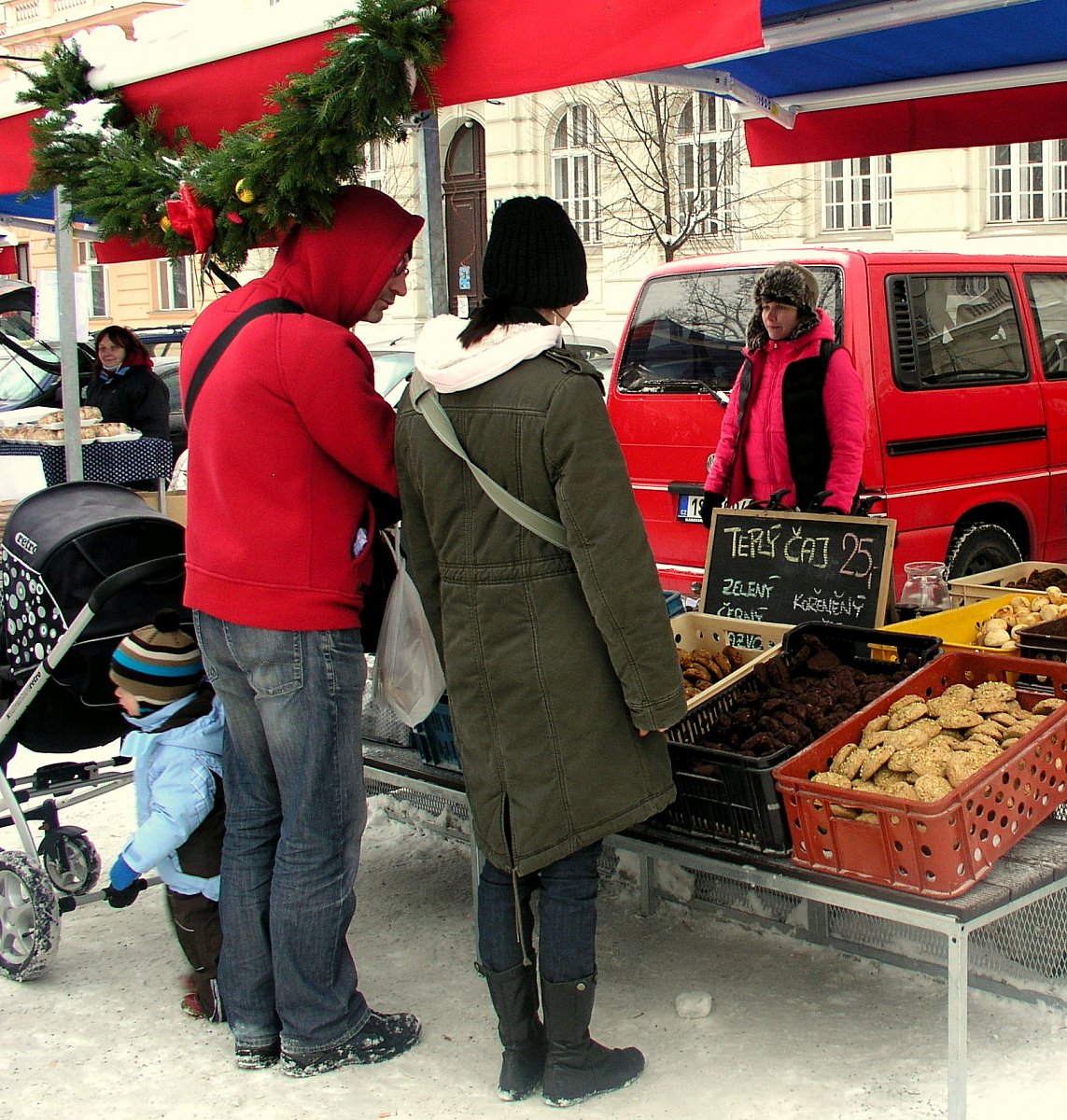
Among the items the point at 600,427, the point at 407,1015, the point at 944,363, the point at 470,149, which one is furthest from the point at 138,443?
the point at 470,149

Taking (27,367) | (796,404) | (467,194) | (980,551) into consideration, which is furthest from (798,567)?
(467,194)

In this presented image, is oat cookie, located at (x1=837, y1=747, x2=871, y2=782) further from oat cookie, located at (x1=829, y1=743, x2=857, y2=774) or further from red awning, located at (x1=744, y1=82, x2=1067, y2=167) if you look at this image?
red awning, located at (x1=744, y1=82, x2=1067, y2=167)

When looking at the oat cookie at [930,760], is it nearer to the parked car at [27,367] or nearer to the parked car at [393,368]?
the parked car at [393,368]

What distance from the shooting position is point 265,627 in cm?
299

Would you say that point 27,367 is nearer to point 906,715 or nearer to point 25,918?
point 25,918

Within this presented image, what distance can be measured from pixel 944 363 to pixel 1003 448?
21.8 inches

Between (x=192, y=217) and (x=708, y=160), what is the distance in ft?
55.5

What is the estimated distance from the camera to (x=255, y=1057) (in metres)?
3.27

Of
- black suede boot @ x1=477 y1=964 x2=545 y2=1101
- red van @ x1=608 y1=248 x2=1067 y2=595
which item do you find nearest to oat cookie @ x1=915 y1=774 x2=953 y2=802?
black suede boot @ x1=477 y1=964 x2=545 y2=1101

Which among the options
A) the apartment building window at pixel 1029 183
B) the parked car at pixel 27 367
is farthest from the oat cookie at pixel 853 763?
the apartment building window at pixel 1029 183

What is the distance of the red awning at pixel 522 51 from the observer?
2.62m

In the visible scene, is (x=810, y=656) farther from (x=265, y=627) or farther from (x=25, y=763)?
(x=25, y=763)

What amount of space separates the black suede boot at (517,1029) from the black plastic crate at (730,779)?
0.53 metres

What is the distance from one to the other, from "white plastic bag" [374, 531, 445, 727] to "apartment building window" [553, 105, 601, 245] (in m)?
19.3
